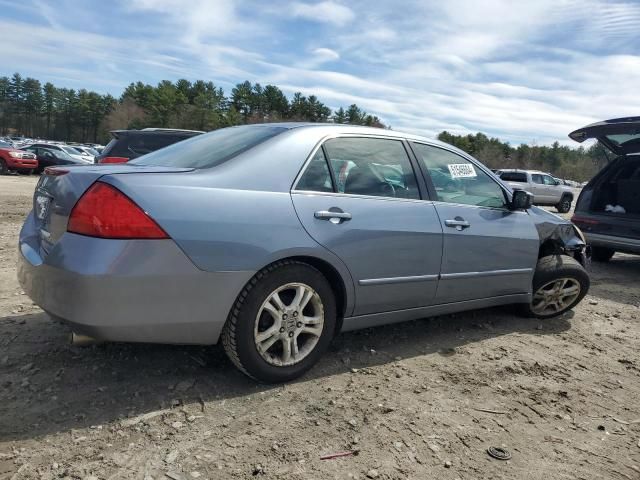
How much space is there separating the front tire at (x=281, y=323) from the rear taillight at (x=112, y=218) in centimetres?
60

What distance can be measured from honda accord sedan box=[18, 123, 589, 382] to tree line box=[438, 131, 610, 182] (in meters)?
75.8

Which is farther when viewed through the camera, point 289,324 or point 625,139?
point 625,139

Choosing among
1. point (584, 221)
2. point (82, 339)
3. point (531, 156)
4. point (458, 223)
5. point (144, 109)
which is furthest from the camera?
point (531, 156)

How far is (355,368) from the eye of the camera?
3.17m

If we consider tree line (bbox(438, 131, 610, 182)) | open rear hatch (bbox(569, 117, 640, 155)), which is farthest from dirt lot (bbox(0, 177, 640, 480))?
tree line (bbox(438, 131, 610, 182))

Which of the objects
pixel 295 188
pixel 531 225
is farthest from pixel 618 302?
pixel 295 188

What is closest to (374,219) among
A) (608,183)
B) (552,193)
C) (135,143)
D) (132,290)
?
(132,290)

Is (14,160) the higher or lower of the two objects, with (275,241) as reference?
lower

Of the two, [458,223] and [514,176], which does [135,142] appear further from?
[514,176]

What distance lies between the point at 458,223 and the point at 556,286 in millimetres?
1542

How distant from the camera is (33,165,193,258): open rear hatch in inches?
96.4

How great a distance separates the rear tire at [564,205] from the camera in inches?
864

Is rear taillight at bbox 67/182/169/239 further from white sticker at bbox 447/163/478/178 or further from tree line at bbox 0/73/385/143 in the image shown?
tree line at bbox 0/73/385/143

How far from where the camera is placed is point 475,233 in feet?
12.1
